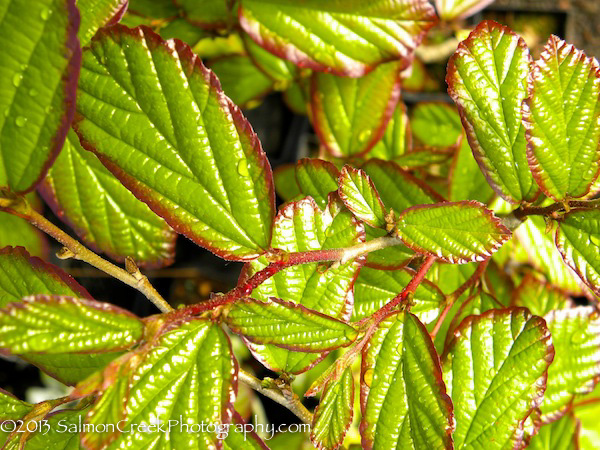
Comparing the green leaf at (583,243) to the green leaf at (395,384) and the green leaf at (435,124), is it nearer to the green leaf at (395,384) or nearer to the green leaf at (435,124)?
the green leaf at (395,384)

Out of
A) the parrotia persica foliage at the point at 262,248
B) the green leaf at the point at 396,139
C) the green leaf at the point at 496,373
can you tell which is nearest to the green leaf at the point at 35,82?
the parrotia persica foliage at the point at 262,248

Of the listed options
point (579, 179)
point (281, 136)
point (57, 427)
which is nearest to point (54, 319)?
point (57, 427)

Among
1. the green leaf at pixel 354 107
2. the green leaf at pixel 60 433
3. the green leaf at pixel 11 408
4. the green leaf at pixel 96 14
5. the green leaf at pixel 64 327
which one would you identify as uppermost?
the green leaf at pixel 354 107

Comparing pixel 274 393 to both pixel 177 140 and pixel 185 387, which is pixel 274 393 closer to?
pixel 185 387

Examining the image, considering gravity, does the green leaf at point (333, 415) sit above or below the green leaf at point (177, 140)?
below

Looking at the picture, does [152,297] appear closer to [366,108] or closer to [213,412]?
[213,412]

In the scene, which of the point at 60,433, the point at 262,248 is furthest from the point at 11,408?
the point at 262,248
